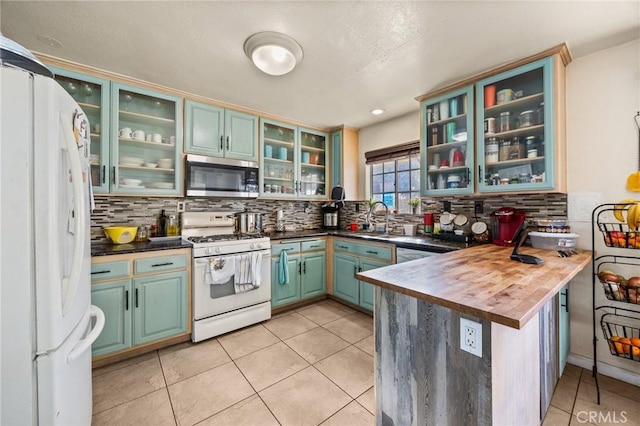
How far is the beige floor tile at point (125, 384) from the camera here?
1671mm

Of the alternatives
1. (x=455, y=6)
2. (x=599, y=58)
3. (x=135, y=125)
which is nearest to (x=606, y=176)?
(x=599, y=58)

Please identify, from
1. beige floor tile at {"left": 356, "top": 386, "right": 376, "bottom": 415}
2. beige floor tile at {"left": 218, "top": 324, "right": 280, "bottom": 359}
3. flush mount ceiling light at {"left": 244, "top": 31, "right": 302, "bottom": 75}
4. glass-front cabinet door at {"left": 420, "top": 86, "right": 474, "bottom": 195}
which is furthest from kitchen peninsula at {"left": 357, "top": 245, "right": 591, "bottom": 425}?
flush mount ceiling light at {"left": 244, "top": 31, "right": 302, "bottom": 75}

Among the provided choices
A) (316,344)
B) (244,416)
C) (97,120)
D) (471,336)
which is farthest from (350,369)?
(97,120)

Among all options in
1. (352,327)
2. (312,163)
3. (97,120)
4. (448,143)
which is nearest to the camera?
(97,120)

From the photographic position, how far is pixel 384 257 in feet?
9.00

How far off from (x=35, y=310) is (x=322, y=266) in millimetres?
2687

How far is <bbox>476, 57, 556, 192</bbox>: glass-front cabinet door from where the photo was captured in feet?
6.40

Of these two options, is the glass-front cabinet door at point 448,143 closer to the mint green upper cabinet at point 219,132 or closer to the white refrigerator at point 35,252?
the mint green upper cabinet at point 219,132

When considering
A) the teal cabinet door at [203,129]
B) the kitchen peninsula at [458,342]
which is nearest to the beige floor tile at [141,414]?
the kitchen peninsula at [458,342]

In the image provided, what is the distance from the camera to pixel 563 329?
1861 millimetres

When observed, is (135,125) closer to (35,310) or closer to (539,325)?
(35,310)

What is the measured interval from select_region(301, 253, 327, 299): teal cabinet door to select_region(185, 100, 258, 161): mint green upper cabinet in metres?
1.44

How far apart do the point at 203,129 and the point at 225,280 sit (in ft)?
5.39

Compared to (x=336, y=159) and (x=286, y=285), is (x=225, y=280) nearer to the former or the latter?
(x=286, y=285)
